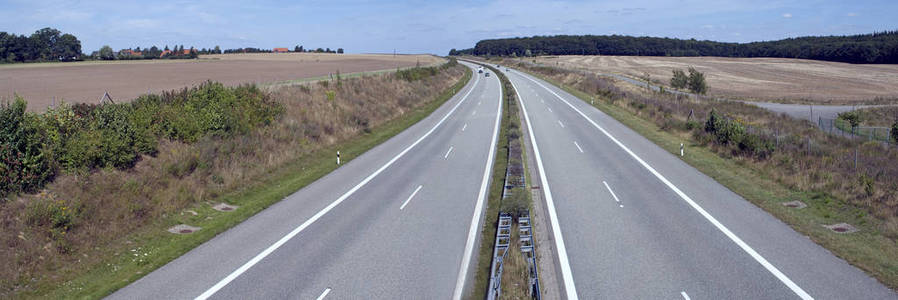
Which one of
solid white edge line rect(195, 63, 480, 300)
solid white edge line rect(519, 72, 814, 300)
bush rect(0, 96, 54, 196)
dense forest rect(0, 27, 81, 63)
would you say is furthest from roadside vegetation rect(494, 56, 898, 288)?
dense forest rect(0, 27, 81, 63)

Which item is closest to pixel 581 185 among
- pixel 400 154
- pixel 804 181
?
pixel 804 181

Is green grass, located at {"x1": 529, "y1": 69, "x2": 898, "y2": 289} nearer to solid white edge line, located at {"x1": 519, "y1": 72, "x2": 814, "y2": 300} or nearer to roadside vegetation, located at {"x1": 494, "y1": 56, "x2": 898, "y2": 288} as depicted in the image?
roadside vegetation, located at {"x1": 494, "y1": 56, "x2": 898, "y2": 288}

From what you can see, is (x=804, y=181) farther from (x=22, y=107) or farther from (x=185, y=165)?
(x=22, y=107)

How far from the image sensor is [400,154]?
83.9ft

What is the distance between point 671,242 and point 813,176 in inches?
370

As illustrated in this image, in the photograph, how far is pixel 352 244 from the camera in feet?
42.0

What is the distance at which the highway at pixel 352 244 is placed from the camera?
33.7 feet

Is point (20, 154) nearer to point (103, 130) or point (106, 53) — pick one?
point (103, 130)

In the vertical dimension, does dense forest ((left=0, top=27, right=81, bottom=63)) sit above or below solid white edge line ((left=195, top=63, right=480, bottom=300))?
above

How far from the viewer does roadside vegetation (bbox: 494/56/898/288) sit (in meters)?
12.5

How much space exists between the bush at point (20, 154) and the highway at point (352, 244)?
5689 mm

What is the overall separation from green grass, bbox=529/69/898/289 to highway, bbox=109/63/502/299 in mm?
8437

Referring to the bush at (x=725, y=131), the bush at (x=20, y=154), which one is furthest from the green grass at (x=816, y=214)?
the bush at (x=20, y=154)

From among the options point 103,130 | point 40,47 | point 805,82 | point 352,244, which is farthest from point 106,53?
point 805,82
